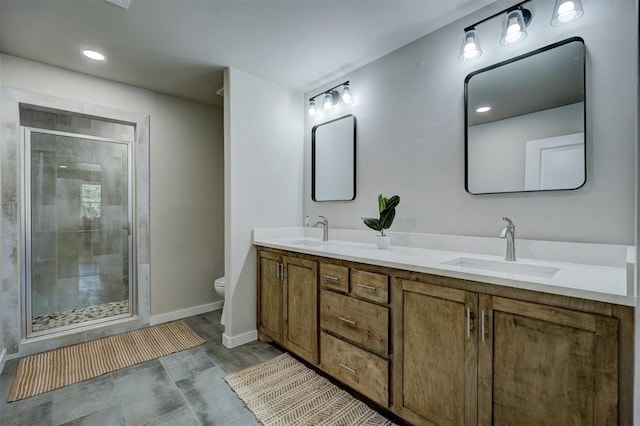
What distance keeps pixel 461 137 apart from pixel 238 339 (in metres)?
2.42

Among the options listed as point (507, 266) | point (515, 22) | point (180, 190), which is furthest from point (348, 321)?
point (180, 190)

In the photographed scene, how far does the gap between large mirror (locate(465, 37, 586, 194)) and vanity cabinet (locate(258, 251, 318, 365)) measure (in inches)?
50.8

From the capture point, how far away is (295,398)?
1.81 metres

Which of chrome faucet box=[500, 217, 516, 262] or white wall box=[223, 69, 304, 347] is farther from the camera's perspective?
white wall box=[223, 69, 304, 347]

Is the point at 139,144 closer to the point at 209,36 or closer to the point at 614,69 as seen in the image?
A: the point at 209,36

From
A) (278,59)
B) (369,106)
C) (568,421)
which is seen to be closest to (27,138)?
(278,59)

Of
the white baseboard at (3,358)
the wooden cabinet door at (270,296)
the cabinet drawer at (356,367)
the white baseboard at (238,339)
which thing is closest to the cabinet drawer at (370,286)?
the cabinet drawer at (356,367)

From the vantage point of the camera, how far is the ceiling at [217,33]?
178cm

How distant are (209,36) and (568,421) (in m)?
2.84

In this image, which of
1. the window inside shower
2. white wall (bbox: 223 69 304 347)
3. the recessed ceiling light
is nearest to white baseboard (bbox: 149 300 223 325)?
the window inside shower

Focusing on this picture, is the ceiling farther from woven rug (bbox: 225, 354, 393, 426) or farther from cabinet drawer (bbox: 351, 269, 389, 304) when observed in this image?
woven rug (bbox: 225, 354, 393, 426)

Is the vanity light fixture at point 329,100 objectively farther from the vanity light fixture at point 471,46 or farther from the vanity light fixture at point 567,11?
the vanity light fixture at point 567,11

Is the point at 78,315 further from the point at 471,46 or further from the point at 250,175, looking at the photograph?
the point at 471,46

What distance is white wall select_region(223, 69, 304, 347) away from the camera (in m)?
2.54
